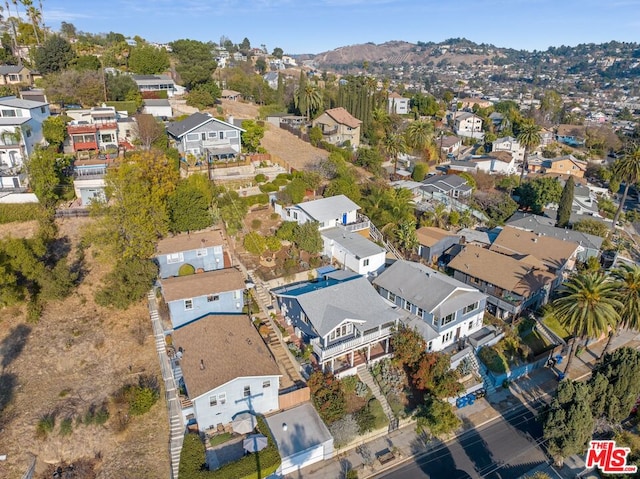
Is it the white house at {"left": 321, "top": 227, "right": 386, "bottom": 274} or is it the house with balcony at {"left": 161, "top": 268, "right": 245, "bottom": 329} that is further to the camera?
the white house at {"left": 321, "top": 227, "right": 386, "bottom": 274}

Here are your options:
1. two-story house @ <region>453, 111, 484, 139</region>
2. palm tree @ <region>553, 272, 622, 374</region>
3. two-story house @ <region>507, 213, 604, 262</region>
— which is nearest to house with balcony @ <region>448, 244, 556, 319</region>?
Result: palm tree @ <region>553, 272, 622, 374</region>

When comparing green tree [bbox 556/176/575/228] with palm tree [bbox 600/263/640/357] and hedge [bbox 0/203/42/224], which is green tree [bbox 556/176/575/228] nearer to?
palm tree [bbox 600/263/640/357]

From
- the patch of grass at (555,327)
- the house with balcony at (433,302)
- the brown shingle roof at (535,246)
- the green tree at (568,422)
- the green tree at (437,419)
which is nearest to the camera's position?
the green tree at (568,422)

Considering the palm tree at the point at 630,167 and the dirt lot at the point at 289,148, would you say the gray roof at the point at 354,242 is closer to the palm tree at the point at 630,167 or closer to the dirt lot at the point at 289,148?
the dirt lot at the point at 289,148

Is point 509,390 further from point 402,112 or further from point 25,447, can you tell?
point 402,112

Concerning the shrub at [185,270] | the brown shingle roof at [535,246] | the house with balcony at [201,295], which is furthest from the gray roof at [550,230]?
the shrub at [185,270]

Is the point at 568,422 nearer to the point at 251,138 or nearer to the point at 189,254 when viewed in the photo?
the point at 189,254
